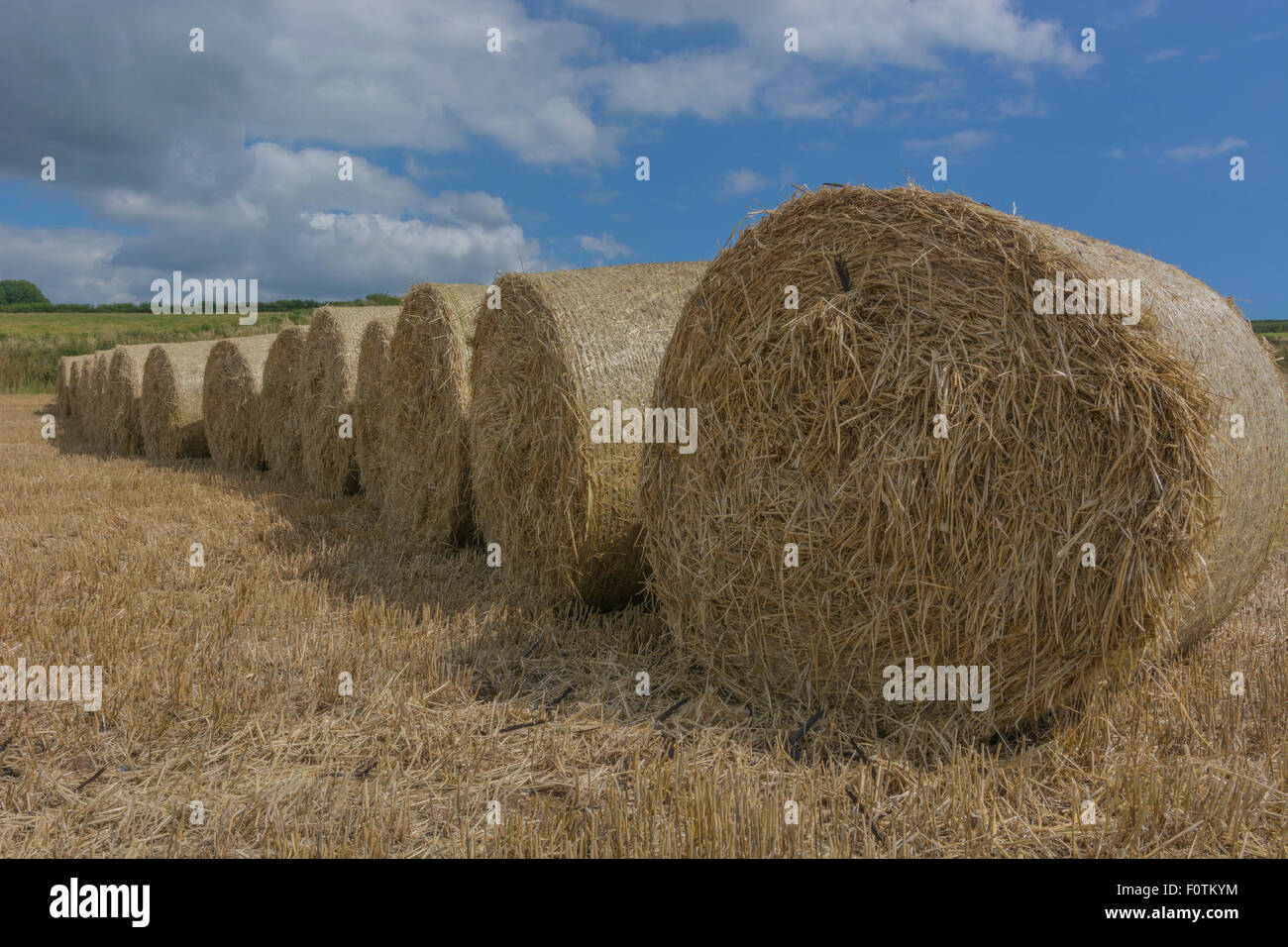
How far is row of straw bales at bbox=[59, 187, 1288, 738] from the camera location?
10.8 feet

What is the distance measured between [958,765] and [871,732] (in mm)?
476

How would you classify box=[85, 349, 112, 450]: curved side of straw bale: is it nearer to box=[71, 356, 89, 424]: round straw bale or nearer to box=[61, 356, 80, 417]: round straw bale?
box=[71, 356, 89, 424]: round straw bale

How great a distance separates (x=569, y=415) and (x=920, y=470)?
84.9 inches

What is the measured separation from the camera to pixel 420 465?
7.09 metres

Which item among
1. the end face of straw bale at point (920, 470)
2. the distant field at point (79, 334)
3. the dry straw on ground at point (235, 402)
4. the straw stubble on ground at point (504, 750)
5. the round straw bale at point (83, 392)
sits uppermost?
the distant field at point (79, 334)

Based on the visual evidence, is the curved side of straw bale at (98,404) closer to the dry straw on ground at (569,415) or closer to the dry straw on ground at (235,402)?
the dry straw on ground at (235,402)

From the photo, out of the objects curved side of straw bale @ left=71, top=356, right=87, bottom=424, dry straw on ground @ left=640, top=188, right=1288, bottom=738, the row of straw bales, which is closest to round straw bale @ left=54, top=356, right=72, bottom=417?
curved side of straw bale @ left=71, top=356, right=87, bottom=424

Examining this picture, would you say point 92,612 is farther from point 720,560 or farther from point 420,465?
point 720,560

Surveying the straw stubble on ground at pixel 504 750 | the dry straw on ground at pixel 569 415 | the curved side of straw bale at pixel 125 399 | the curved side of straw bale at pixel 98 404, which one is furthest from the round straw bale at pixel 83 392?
the dry straw on ground at pixel 569 415

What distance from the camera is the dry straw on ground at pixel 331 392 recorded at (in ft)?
28.9

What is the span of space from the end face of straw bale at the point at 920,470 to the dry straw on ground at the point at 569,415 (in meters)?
0.82

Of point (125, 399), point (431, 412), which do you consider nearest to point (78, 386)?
point (125, 399)

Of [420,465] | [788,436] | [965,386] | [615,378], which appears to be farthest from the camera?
[420,465]
